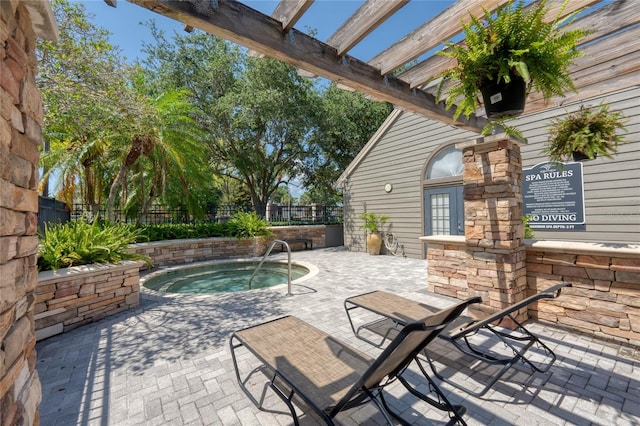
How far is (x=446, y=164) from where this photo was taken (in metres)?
8.73

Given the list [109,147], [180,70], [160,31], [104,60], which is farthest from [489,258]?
[160,31]

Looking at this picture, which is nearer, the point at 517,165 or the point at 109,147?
the point at 517,165

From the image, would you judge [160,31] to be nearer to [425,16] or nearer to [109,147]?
[109,147]

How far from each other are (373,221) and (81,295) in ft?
27.7

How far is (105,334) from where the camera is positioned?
3.66 meters

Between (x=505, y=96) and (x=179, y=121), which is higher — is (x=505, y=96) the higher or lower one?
the lower one

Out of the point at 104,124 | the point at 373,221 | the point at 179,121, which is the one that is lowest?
the point at 373,221

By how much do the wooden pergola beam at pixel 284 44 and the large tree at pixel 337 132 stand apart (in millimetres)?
10292

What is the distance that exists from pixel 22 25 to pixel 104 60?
4.48 metres

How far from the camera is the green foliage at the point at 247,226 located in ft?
33.4

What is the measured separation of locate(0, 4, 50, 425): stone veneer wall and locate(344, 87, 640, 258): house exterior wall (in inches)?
231

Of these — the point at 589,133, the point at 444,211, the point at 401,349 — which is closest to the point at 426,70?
the point at 589,133

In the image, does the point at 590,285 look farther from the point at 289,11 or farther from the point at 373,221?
the point at 373,221

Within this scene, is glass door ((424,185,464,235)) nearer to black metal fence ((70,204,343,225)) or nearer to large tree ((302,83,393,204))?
large tree ((302,83,393,204))
